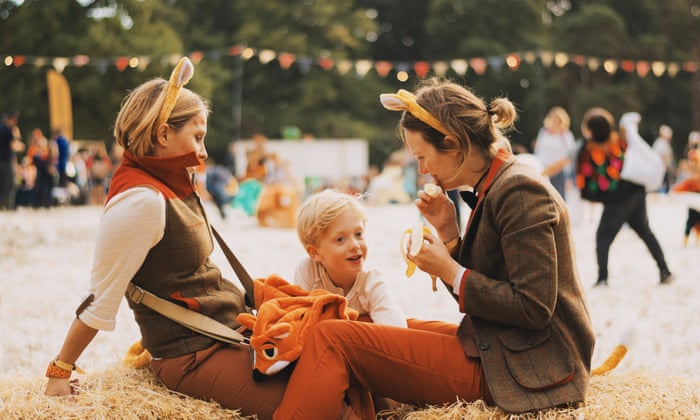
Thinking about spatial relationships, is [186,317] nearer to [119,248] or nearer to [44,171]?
[119,248]

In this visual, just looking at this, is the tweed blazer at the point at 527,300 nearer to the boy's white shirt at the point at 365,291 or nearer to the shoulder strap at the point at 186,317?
the boy's white shirt at the point at 365,291

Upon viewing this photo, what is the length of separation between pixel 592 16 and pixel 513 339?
3658 centimetres

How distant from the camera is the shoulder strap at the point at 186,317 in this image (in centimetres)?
275

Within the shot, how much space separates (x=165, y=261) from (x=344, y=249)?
729mm

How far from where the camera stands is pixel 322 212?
3.14 metres

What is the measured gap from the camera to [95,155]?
20500 mm

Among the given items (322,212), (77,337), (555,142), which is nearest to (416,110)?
(322,212)

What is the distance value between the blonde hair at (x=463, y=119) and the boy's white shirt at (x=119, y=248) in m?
0.96

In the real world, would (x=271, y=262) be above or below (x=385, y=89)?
below

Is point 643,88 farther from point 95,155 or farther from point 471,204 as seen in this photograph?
point 471,204

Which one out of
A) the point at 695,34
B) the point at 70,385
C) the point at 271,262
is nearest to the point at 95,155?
the point at 271,262

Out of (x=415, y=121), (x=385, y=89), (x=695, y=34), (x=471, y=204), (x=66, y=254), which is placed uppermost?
(x=695, y=34)

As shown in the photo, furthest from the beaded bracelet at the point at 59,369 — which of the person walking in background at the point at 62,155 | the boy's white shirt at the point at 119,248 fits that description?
the person walking in background at the point at 62,155

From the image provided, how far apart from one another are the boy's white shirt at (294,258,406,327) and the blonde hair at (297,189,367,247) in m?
0.13
